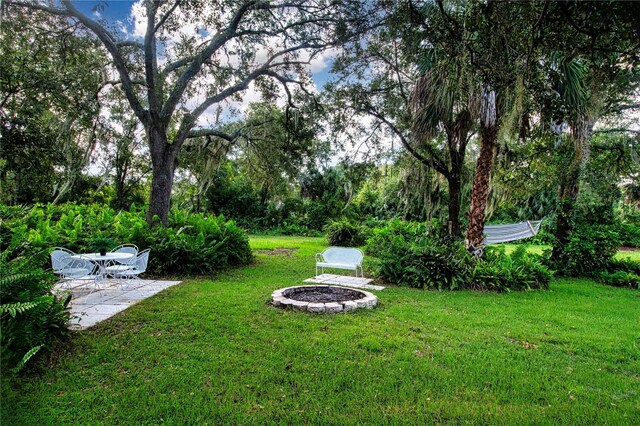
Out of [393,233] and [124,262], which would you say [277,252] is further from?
[124,262]

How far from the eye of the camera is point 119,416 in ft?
6.93

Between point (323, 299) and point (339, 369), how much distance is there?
6.50 ft

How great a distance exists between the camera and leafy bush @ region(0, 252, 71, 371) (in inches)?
96.2

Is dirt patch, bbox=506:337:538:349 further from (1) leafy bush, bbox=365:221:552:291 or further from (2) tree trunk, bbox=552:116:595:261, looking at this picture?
(2) tree trunk, bbox=552:116:595:261

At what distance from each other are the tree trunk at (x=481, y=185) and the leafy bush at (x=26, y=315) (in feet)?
20.0

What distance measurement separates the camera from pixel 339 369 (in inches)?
108

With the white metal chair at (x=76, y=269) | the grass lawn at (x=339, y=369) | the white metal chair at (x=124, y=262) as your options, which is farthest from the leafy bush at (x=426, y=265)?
the white metal chair at (x=76, y=269)

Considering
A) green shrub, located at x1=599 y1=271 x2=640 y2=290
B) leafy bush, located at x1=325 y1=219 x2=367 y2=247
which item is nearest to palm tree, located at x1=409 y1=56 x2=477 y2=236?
green shrub, located at x1=599 y1=271 x2=640 y2=290

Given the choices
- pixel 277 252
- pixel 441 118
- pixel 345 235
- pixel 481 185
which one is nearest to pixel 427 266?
pixel 481 185

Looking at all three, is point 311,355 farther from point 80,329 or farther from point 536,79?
point 536,79

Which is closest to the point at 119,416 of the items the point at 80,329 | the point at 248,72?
the point at 80,329

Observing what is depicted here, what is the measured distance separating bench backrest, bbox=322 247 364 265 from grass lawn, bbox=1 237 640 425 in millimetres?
1937

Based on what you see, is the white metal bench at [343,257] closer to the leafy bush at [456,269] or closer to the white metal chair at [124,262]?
the leafy bush at [456,269]

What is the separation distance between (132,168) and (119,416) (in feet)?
48.0
